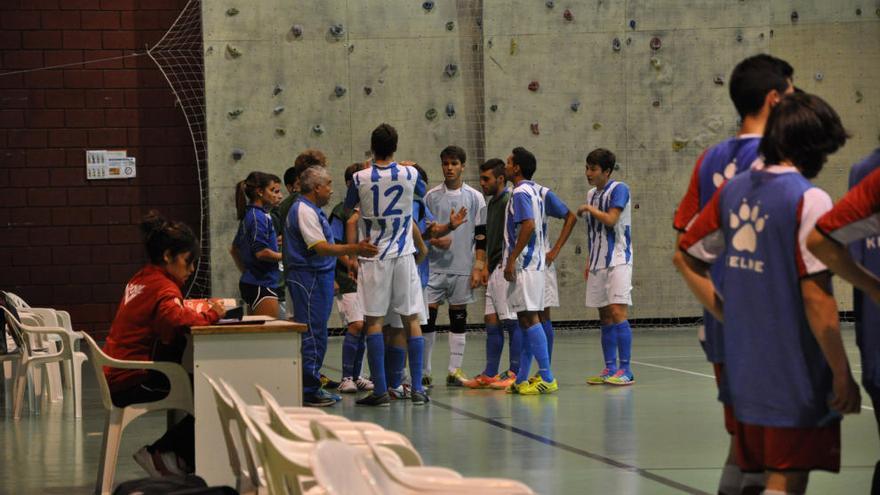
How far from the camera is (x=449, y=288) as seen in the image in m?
9.71

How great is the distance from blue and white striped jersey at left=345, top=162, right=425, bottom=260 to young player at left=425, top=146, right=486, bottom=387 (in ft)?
3.94

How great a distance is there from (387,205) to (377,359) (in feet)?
3.30

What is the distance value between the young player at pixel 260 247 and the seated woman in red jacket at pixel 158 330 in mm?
3458

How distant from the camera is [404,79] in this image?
14391 mm

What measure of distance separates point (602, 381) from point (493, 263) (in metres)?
1.22

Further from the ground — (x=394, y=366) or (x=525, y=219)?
(x=525, y=219)

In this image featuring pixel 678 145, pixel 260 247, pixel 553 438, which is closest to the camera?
pixel 553 438

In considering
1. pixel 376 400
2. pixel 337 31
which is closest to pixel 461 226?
pixel 376 400

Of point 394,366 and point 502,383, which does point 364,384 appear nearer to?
point 394,366

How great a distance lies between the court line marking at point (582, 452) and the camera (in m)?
5.47

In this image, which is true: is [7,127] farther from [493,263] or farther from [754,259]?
[754,259]

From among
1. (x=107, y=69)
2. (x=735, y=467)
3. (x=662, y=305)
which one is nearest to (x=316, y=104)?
(x=107, y=69)

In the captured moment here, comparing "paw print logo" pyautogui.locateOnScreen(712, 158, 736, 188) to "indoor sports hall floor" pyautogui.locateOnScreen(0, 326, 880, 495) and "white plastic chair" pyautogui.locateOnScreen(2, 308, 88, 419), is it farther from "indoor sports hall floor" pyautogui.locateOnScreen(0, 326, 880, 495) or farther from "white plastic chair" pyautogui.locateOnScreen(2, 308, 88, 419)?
"white plastic chair" pyautogui.locateOnScreen(2, 308, 88, 419)

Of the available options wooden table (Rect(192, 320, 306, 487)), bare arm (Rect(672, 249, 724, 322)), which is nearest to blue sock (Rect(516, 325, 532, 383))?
A: wooden table (Rect(192, 320, 306, 487))
